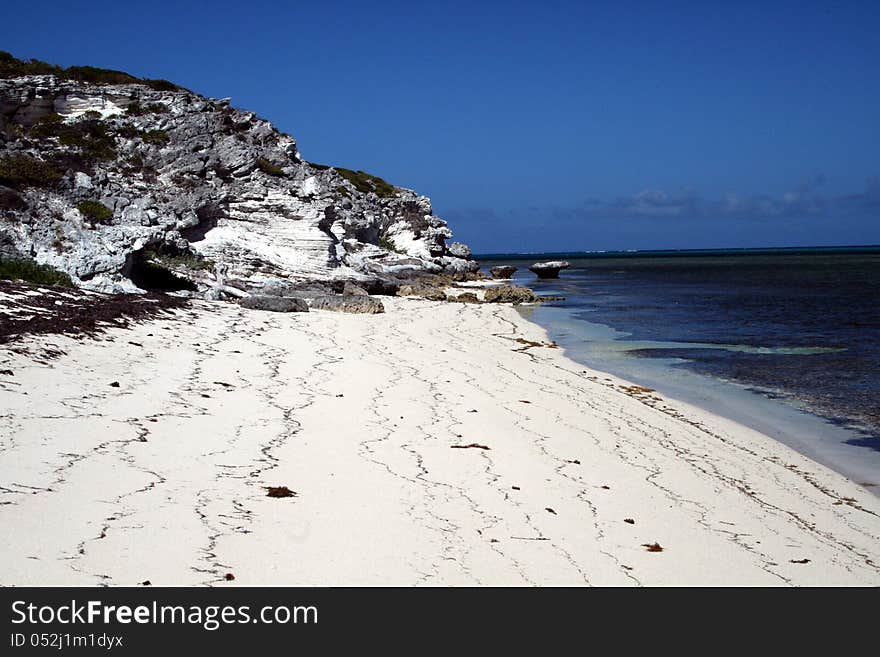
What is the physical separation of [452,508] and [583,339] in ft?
52.1

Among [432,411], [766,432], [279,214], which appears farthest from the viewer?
[279,214]

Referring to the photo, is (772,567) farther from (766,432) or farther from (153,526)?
(766,432)

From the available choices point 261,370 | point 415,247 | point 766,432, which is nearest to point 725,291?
point 415,247

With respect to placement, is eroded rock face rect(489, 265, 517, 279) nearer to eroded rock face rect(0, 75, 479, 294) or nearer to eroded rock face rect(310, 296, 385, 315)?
eroded rock face rect(0, 75, 479, 294)

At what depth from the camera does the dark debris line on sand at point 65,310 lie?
981 cm

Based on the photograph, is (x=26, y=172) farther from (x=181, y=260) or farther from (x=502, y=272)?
(x=502, y=272)

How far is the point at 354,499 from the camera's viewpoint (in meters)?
5.32

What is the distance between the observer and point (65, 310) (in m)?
11.9

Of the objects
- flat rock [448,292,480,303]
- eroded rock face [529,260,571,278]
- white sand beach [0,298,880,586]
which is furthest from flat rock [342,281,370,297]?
eroded rock face [529,260,571,278]

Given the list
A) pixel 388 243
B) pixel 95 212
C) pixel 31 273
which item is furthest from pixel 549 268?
pixel 31 273

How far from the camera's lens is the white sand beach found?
4.21 m

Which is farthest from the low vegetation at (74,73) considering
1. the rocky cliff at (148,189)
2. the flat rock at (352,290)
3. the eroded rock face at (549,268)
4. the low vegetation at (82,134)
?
the eroded rock face at (549,268)

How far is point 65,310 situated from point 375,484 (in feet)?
29.0

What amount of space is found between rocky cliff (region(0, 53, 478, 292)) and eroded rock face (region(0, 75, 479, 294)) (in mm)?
49
